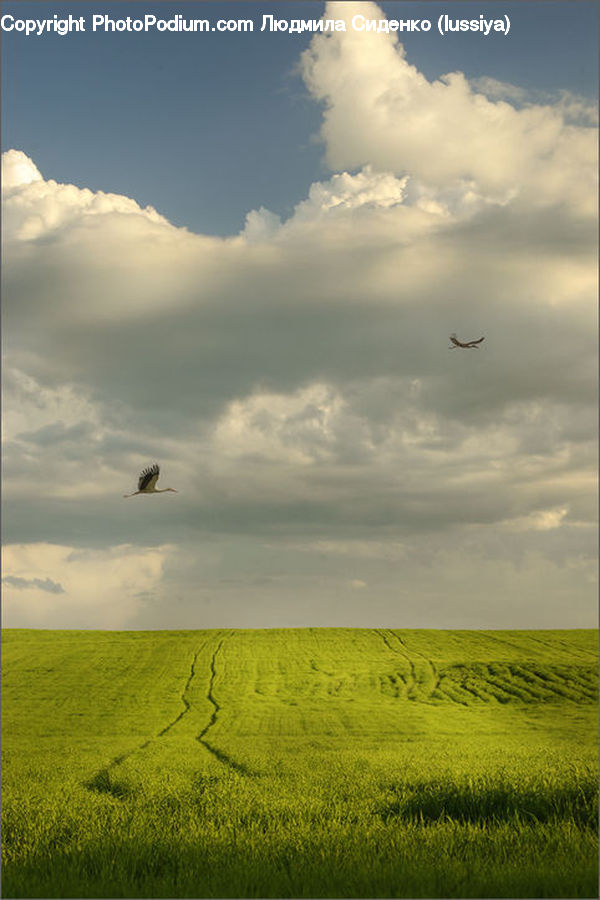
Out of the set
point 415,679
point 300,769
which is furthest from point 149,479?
point 415,679

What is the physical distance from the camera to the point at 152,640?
284ft

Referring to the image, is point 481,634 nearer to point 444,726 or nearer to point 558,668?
point 558,668

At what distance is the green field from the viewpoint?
899cm

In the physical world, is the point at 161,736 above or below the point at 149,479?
below

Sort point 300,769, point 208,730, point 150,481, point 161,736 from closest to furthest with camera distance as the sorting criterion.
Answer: point 150,481
point 300,769
point 161,736
point 208,730

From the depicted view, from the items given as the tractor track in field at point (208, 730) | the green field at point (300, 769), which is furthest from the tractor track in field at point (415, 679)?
the tractor track in field at point (208, 730)

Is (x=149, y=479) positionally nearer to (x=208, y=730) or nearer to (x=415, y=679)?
(x=208, y=730)

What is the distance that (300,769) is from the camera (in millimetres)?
24906

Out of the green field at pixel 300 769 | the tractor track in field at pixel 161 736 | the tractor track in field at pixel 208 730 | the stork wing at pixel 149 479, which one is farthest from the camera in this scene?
the tractor track in field at pixel 208 730

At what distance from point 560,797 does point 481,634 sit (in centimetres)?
8074

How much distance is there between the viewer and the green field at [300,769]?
29.5ft

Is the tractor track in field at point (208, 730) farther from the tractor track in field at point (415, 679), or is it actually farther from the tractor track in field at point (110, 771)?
the tractor track in field at point (415, 679)

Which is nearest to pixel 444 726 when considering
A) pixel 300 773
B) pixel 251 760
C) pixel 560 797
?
pixel 251 760

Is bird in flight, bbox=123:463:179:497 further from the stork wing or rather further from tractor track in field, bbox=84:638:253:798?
tractor track in field, bbox=84:638:253:798
